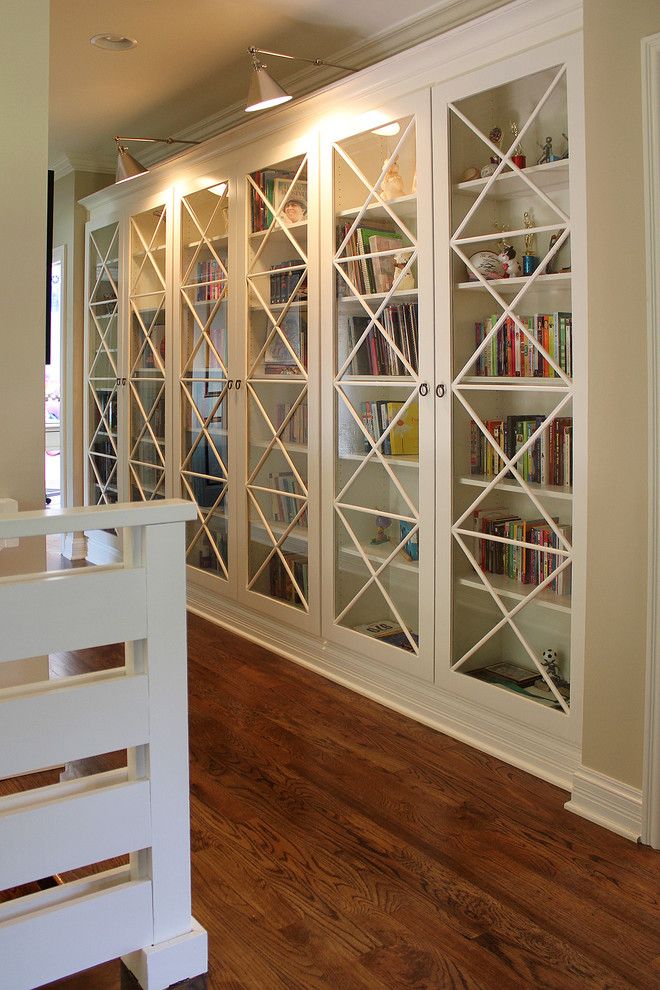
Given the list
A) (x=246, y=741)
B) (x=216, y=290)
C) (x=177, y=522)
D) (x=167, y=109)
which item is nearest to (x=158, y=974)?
(x=177, y=522)

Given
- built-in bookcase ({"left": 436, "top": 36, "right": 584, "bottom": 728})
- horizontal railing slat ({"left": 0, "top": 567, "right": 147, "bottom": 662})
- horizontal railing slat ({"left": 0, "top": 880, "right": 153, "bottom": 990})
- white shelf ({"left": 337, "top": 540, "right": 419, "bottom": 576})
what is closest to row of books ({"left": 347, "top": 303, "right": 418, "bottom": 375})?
built-in bookcase ({"left": 436, "top": 36, "right": 584, "bottom": 728})

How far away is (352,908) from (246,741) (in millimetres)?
1011

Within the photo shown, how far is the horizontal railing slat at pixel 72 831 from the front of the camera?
1.55 meters

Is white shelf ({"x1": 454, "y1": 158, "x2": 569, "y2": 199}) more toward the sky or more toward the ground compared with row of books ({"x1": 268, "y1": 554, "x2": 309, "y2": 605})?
more toward the sky

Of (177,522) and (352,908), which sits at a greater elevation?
(177,522)

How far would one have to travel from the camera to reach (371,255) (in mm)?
3295

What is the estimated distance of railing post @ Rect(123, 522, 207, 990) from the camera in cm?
169

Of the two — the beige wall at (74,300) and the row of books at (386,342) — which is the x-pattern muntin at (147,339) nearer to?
the beige wall at (74,300)

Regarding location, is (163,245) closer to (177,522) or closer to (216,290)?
(216,290)

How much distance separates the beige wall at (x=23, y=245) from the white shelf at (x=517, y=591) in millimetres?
1369

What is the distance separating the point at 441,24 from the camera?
3.49 meters

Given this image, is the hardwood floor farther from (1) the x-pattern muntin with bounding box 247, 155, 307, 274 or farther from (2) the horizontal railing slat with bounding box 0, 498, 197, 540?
(1) the x-pattern muntin with bounding box 247, 155, 307, 274

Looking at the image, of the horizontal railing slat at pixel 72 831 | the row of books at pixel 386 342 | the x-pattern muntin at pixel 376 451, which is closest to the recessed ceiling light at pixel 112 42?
the row of books at pixel 386 342

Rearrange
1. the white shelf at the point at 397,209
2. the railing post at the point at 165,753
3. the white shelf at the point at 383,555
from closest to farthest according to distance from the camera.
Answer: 1. the railing post at the point at 165,753
2. the white shelf at the point at 397,209
3. the white shelf at the point at 383,555
